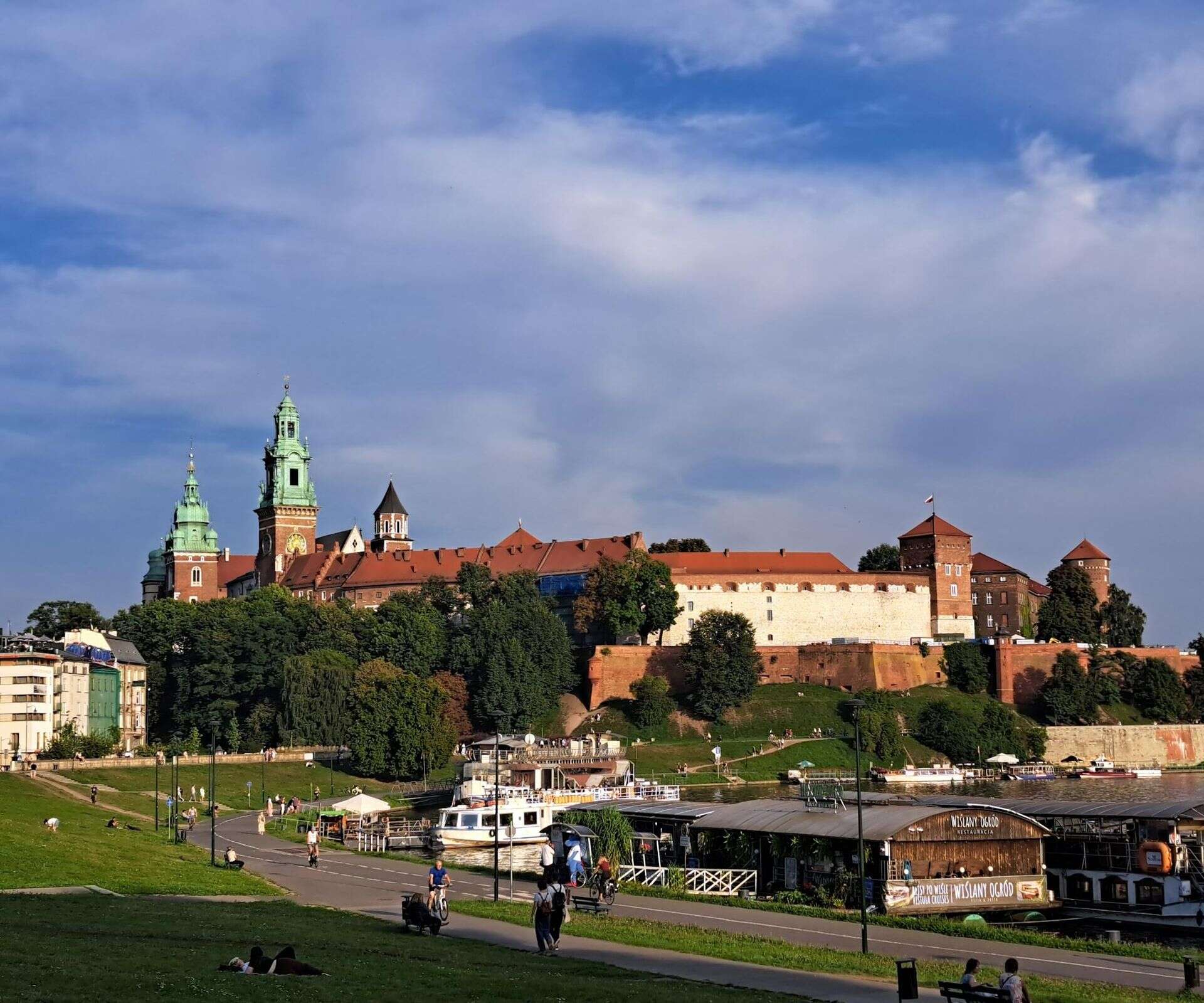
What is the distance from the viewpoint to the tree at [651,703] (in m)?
124

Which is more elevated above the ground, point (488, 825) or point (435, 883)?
point (435, 883)

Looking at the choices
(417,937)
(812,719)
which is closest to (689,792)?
(812,719)

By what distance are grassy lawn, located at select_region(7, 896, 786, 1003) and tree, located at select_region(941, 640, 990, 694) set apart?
10893 centimetres

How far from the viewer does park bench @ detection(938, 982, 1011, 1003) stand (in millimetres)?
21625

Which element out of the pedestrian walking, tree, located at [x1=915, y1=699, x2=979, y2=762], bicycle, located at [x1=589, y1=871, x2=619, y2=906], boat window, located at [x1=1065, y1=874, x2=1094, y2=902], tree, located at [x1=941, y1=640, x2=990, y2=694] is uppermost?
tree, located at [x1=941, y1=640, x2=990, y2=694]

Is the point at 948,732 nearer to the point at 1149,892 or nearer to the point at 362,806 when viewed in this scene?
the point at 362,806

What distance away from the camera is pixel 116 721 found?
11825 centimetres

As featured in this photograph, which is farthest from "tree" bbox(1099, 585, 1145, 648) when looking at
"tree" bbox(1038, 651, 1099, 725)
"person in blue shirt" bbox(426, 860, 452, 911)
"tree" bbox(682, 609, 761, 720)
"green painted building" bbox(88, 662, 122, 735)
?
"person in blue shirt" bbox(426, 860, 452, 911)

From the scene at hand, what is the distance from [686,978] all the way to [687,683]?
104 meters

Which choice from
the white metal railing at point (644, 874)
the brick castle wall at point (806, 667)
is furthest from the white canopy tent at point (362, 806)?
the brick castle wall at point (806, 667)

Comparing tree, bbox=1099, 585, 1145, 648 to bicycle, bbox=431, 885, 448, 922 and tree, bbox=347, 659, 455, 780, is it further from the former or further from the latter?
bicycle, bbox=431, 885, 448, 922

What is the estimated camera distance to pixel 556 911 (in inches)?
1097

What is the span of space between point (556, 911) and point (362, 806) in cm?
4518

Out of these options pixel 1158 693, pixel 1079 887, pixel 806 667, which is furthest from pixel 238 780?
pixel 1158 693
